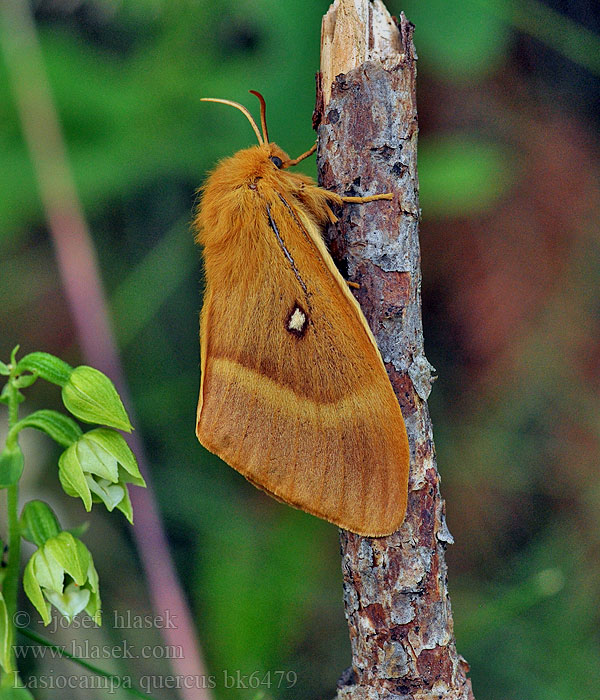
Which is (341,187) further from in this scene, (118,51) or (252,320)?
(118,51)

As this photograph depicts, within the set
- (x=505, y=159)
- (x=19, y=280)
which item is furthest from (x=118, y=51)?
(x=505, y=159)

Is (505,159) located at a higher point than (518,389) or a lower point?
higher

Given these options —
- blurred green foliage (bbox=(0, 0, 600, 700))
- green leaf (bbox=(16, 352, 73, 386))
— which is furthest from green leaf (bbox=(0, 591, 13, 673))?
blurred green foliage (bbox=(0, 0, 600, 700))

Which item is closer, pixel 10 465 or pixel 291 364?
pixel 10 465

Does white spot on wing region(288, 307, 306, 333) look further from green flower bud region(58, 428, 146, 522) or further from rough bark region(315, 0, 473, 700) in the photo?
green flower bud region(58, 428, 146, 522)

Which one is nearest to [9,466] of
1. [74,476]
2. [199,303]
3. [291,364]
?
[74,476]

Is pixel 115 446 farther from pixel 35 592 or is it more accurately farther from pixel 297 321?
pixel 297 321

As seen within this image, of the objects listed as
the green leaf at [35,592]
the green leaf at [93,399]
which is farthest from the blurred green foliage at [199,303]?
the green leaf at [93,399]

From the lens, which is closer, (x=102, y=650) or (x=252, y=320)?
(x=252, y=320)
